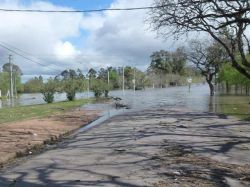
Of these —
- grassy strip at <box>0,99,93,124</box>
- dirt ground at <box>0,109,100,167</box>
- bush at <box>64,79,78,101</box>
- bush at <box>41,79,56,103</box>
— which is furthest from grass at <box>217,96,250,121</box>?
bush at <box>64,79,78,101</box>

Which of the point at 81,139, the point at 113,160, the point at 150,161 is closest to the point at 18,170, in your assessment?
the point at 113,160

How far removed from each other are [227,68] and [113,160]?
64.1 m

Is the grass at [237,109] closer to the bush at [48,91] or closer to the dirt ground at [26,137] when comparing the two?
the dirt ground at [26,137]

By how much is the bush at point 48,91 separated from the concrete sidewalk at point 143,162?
1645 inches

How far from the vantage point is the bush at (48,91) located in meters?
59.9

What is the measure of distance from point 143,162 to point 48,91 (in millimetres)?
50338

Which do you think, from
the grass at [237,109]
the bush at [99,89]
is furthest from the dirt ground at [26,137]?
the bush at [99,89]

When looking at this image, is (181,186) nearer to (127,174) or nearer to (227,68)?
(127,174)

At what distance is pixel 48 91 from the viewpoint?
6109cm

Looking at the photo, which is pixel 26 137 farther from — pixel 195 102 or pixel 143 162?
pixel 195 102

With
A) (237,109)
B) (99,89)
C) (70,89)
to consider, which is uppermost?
(70,89)

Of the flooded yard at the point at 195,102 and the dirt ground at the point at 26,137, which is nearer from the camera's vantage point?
the dirt ground at the point at 26,137

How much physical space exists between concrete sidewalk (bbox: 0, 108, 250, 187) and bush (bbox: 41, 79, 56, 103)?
41.8 metres

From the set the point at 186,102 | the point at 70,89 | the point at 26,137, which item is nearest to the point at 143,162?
the point at 26,137
